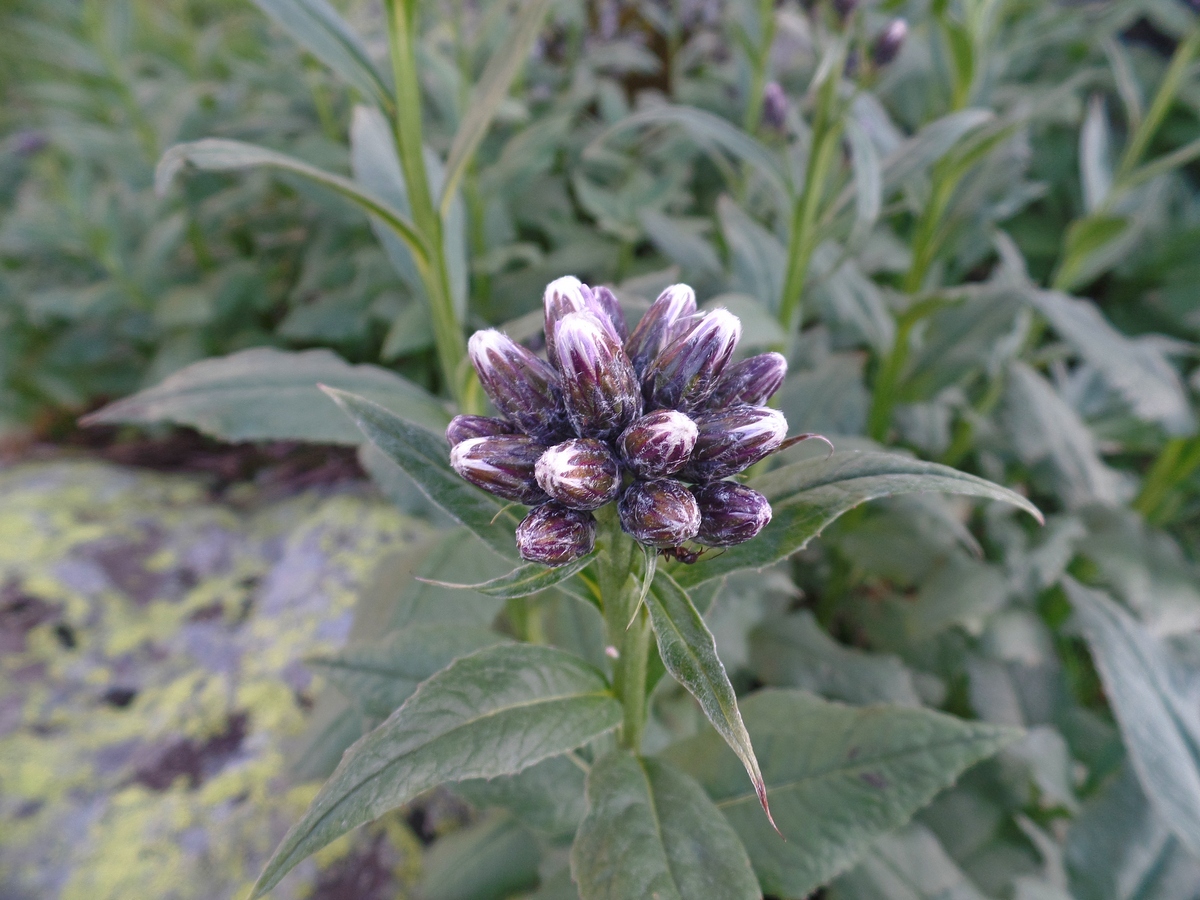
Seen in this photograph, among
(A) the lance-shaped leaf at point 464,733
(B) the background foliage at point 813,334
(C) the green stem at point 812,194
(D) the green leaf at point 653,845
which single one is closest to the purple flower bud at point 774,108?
(B) the background foliage at point 813,334

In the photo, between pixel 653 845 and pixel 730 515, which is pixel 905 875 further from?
pixel 730 515

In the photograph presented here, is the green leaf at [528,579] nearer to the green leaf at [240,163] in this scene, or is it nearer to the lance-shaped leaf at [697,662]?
the lance-shaped leaf at [697,662]

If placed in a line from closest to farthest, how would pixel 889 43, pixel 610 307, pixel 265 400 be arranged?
1. pixel 610 307
2. pixel 265 400
3. pixel 889 43

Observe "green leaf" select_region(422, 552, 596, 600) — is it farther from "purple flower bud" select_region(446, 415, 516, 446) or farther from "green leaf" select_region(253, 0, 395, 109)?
"green leaf" select_region(253, 0, 395, 109)

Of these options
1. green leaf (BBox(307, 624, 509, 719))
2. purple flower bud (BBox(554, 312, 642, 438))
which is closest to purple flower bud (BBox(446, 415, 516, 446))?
purple flower bud (BBox(554, 312, 642, 438))

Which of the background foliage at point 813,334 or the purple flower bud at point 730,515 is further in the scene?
the background foliage at point 813,334

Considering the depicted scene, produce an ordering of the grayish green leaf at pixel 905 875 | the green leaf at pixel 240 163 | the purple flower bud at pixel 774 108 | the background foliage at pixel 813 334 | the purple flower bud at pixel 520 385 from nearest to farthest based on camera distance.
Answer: the purple flower bud at pixel 520 385 < the green leaf at pixel 240 163 < the background foliage at pixel 813 334 < the grayish green leaf at pixel 905 875 < the purple flower bud at pixel 774 108

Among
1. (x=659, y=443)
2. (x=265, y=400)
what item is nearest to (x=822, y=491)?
(x=659, y=443)
